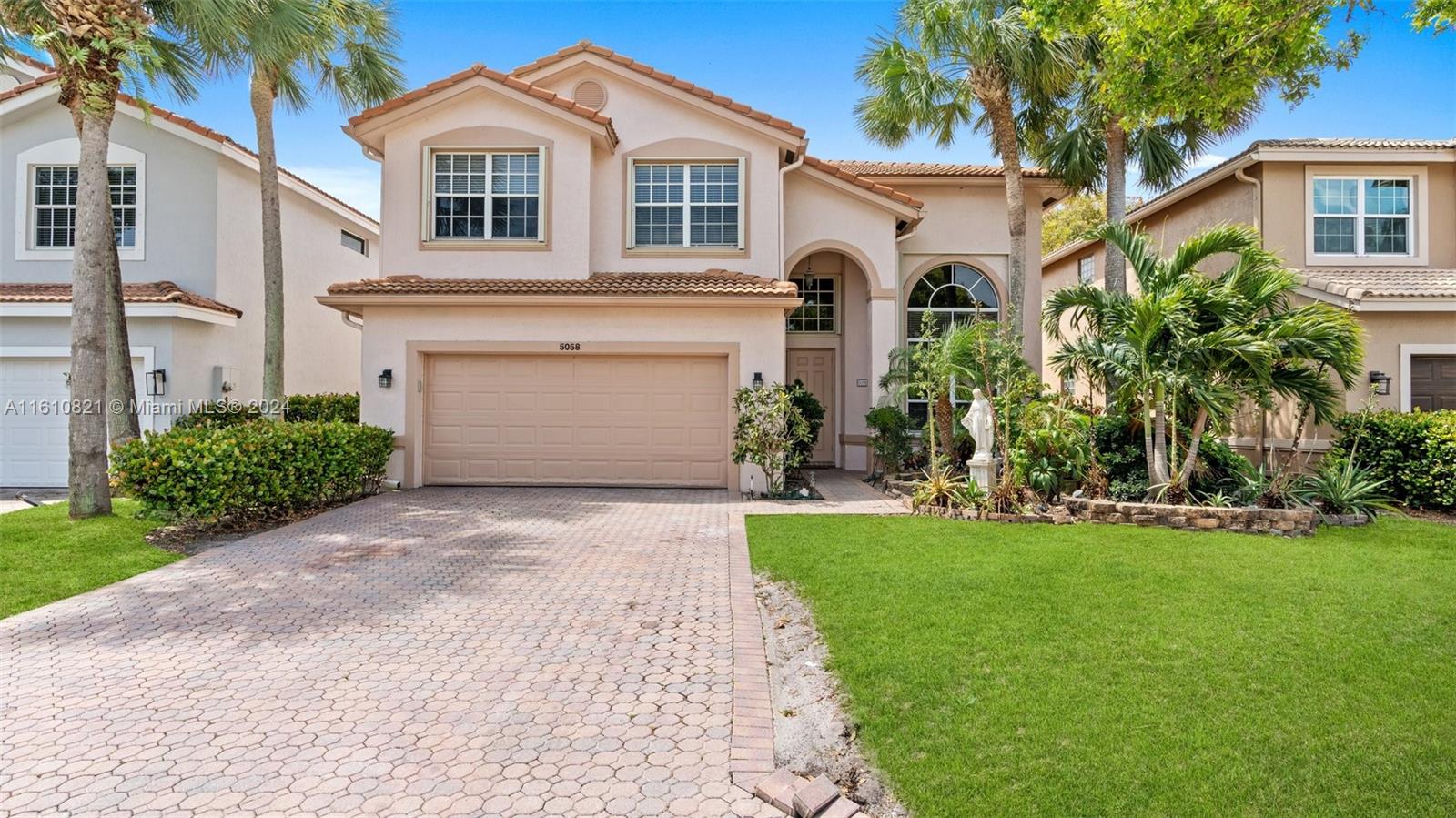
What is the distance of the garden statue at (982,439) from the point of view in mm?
10531

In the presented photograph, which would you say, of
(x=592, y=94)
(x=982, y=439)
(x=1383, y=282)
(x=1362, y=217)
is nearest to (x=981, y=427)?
(x=982, y=439)

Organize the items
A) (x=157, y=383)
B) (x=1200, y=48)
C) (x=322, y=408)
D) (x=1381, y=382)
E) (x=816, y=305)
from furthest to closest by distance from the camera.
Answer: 1. (x=816, y=305)
2. (x=322, y=408)
3. (x=157, y=383)
4. (x=1381, y=382)
5. (x=1200, y=48)

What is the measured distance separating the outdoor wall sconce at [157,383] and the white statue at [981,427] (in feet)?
47.1

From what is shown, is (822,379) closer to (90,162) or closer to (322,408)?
(322,408)

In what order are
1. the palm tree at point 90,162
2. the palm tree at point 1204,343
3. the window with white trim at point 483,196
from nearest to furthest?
the palm tree at point 90,162 < the palm tree at point 1204,343 < the window with white trim at point 483,196

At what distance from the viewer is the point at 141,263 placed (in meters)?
14.7

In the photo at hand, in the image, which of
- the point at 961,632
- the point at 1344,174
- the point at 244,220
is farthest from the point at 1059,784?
the point at 244,220

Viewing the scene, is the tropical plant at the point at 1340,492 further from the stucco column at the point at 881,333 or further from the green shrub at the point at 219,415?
the green shrub at the point at 219,415

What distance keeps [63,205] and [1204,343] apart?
2062 cm

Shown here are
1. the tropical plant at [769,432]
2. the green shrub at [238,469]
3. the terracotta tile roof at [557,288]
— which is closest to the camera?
the green shrub at [238,469]

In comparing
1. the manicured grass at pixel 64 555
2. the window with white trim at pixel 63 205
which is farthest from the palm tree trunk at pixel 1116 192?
the window with white trim at pixel 63 205

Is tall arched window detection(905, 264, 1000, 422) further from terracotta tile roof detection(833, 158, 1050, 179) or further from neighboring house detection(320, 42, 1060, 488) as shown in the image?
terracotta tile roof detection(833, 158, 1050, 179)

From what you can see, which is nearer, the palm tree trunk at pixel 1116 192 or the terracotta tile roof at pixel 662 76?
the terracotta tile roof at pixel 662 76

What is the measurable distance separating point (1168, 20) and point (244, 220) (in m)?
17.0
